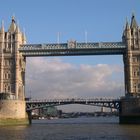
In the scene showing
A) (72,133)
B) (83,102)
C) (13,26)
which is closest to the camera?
(72,133)

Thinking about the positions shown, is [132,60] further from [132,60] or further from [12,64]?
[12,64]

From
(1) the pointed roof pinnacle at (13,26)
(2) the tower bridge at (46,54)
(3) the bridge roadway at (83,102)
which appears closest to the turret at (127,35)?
(2) the tower bridge at (46,54)

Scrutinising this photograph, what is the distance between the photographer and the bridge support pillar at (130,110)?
4659 inches

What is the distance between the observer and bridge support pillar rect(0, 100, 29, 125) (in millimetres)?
118125

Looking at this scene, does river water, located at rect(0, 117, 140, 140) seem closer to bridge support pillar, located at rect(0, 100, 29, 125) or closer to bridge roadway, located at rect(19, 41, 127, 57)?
bridge support pillar, located at rect(0, 100, 29, 125)

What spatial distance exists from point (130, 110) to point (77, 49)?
86.1ft

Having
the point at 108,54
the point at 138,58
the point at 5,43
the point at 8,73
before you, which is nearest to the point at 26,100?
the point at 8,73

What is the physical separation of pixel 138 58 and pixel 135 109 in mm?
20219

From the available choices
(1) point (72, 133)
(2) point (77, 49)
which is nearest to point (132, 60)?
(2) point (77, 49)

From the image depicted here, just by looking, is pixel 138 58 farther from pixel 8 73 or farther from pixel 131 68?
pixel 8 73

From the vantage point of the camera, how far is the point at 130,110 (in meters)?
120

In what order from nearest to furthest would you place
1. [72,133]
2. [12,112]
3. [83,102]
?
Result: [72,133] < [12,112] < [83,102]

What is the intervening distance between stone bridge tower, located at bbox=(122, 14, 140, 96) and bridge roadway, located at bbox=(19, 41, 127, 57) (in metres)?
2.41

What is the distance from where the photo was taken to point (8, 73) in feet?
447
